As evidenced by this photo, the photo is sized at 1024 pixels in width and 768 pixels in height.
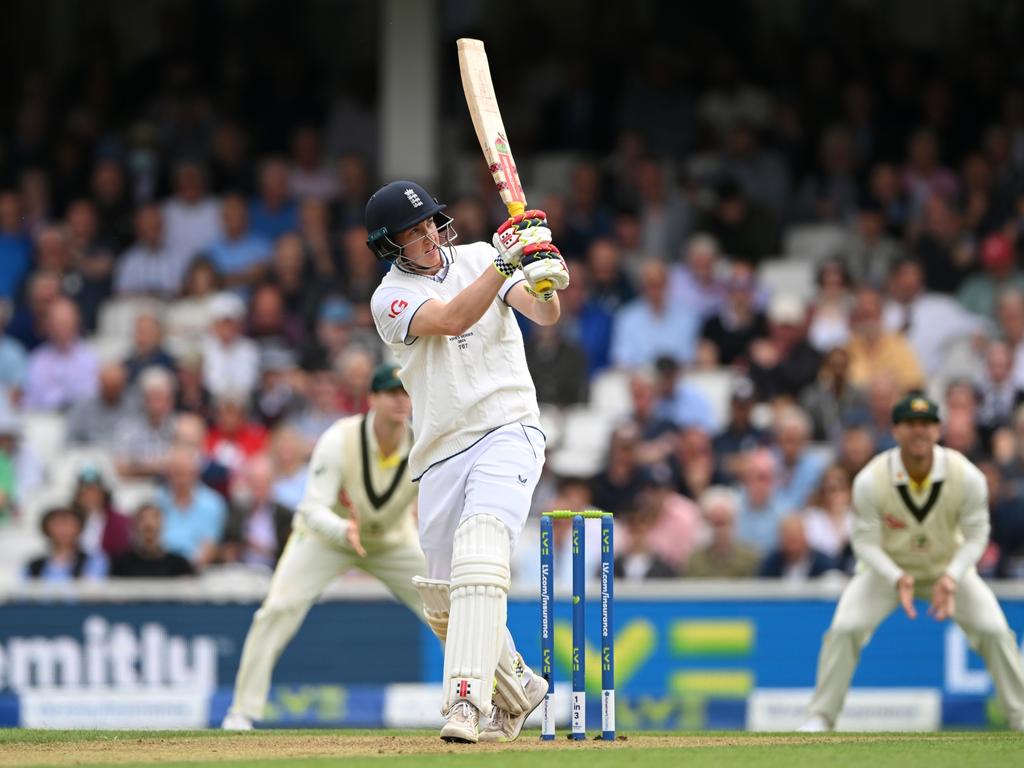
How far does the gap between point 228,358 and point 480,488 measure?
7.32 meters

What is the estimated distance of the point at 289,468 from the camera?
498 inches

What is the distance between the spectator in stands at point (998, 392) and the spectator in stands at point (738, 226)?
2361 millimetres

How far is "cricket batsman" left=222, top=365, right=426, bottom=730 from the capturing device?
966cm

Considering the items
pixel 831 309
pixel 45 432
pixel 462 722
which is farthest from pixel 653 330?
pixel 462 722

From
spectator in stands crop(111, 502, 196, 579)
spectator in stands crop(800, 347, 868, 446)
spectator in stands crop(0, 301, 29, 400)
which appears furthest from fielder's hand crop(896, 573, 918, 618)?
spectator in stands crop(0, 301, 29, 400)

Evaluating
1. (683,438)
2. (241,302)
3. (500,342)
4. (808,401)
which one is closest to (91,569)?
(241,302)

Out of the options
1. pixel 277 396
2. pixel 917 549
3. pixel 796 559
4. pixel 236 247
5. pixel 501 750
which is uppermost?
pixel 236 247

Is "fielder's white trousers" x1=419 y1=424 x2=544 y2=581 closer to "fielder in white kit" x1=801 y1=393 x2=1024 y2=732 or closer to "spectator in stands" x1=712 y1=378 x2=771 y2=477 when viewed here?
"fielder in white kit" x1=801 y1=393 x2=1024 y2=732

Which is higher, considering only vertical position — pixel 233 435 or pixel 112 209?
pixel 112 209

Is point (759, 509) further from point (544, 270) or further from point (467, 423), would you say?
point (544, 270)

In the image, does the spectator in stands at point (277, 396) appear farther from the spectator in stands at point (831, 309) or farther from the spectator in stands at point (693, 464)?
the spectator in stands at point (831, 309)

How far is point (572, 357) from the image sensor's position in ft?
44.8

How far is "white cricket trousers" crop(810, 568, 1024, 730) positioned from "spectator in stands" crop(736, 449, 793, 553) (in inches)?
109

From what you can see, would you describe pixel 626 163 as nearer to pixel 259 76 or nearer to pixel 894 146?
pixel 894 146
